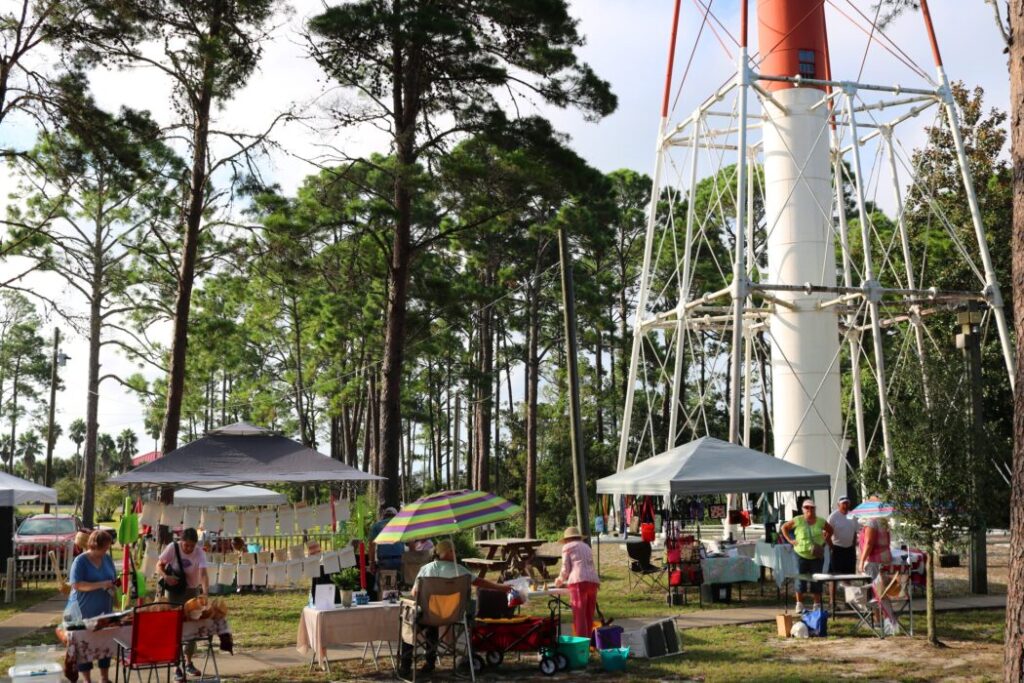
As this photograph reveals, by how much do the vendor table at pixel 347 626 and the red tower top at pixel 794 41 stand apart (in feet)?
59.5

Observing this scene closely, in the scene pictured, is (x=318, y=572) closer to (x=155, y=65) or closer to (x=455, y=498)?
(x=455, y=498)

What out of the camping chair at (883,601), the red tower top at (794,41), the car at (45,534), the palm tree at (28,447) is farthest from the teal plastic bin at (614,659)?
the palm tree at (28,447)

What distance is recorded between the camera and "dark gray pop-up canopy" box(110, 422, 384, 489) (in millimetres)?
14758

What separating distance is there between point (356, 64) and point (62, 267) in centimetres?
1454

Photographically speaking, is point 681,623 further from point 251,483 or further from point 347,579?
point 251,483

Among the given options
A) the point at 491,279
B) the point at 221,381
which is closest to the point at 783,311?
Result: the point at 491,279

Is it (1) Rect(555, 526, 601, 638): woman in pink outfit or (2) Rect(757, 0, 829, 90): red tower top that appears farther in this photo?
(2) Rect(757, 0, 829, 90): red tower top

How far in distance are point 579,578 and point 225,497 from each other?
19451 millimetres

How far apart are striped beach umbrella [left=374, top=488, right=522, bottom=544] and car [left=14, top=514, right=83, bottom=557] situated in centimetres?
1529

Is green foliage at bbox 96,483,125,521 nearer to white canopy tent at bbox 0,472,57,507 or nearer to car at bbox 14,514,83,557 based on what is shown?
car at bbox 14,514,83,557

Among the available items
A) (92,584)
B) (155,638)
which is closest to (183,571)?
(92,584)

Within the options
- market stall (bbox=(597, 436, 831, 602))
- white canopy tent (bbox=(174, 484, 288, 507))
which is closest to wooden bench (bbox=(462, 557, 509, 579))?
market stall (bbox=(597, 436, 831, 602))

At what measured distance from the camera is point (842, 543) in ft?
47.6

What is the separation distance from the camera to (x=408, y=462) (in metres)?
58.9
